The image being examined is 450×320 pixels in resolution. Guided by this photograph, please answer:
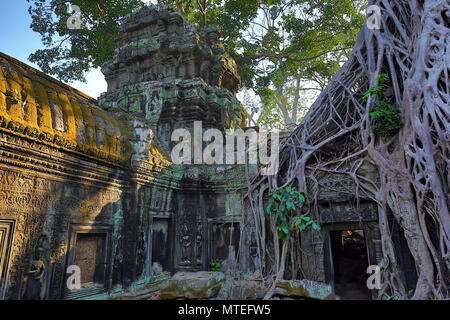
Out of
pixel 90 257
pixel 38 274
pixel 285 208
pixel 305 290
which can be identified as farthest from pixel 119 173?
pixel 305 290

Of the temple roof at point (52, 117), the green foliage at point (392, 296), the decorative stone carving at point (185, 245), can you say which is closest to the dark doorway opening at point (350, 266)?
the green foliage at point (392, 296)

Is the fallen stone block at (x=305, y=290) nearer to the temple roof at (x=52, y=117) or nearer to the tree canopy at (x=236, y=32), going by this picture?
the temple roof at (x=52, y=117)

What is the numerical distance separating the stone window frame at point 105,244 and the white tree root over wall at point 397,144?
2.27 metres

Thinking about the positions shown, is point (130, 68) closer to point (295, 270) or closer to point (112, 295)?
point (112, 295)

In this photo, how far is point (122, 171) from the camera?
4.35 m

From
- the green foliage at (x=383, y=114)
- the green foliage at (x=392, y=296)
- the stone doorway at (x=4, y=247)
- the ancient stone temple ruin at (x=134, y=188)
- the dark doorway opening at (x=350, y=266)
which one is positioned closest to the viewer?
the stone doorway at (x=4, y=247)

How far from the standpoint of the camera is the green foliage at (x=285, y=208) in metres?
4.09

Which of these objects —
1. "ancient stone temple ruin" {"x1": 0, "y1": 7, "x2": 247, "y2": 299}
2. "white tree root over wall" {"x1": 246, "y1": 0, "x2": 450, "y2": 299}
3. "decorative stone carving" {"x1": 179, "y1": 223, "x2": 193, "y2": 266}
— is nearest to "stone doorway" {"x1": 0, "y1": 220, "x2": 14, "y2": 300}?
"ancient stone temple ruin" {"x1": 0, "y1": 7, "x2": 247, "y2": 299}

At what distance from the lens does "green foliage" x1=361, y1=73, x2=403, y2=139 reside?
13.3 feet

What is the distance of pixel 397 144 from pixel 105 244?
445cm

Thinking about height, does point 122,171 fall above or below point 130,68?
below

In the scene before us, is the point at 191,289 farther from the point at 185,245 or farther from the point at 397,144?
the point at 397,144
